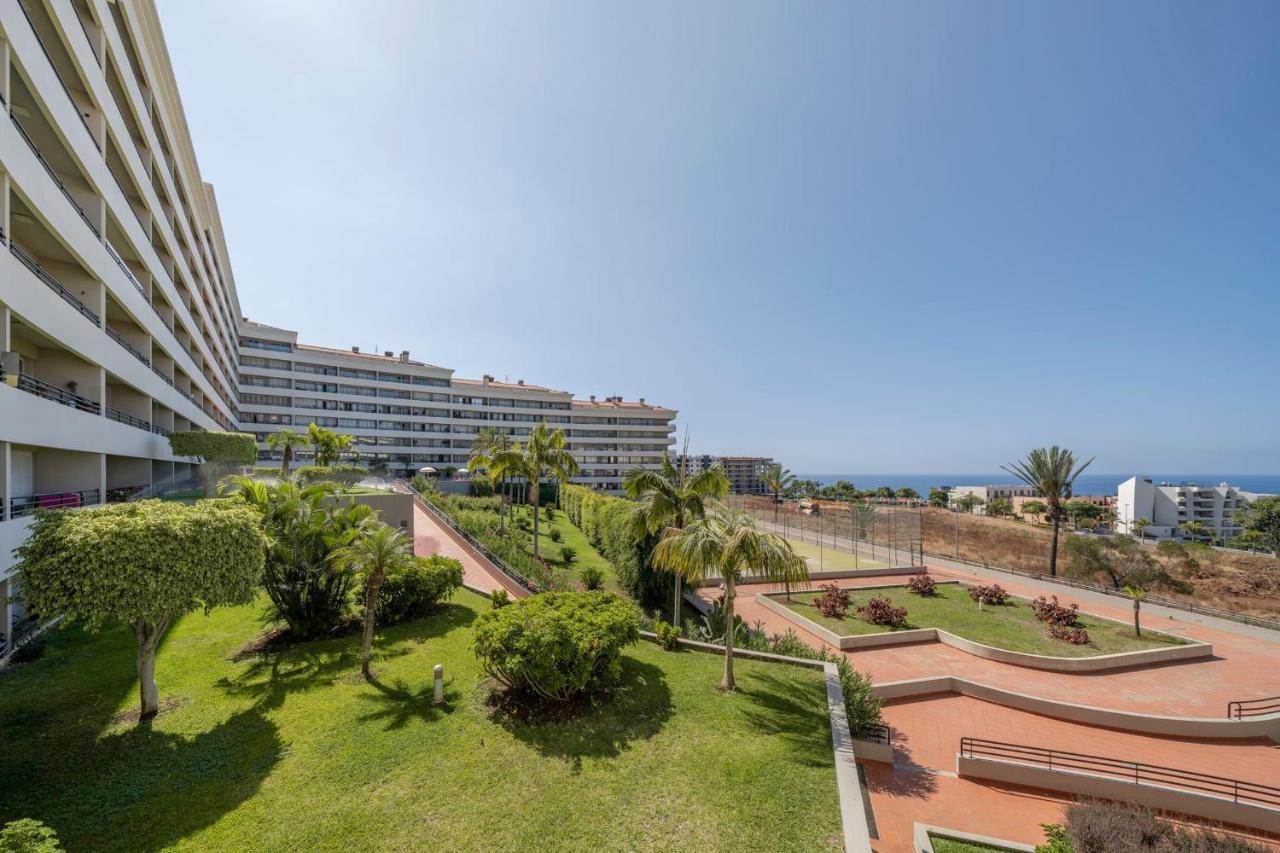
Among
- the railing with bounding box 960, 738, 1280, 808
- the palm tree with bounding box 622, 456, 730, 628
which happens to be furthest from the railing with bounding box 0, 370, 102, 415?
the railing with bounding box 960, 738, 1280, 808

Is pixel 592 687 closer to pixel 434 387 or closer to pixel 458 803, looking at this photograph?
pixel 458 803

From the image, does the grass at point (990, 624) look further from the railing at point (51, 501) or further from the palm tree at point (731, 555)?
the railing at point (51, 501)

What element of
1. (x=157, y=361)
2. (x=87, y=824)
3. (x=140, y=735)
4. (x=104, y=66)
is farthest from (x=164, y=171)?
(x=87, y=824)

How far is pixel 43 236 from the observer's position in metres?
14.2

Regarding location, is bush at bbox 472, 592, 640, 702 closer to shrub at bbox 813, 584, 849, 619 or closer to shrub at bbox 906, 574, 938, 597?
shrub at bbox 813, 584, 849, 619

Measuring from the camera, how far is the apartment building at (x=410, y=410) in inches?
2317

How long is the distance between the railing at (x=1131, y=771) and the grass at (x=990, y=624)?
6213 millimetres

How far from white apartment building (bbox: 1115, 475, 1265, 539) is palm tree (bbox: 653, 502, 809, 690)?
96135 mm

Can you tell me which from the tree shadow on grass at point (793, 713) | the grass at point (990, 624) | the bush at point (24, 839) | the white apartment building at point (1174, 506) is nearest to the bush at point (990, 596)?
the grass at point (990, 624)

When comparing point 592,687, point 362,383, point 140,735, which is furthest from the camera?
point 362,383

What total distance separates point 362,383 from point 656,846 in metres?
70.4

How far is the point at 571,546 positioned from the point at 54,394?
2304 centimetres

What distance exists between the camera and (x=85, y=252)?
48.2 feet

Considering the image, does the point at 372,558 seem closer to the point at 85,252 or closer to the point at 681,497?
the point at 681,497
